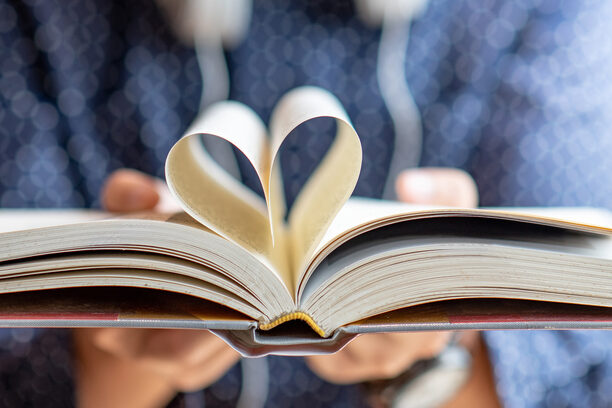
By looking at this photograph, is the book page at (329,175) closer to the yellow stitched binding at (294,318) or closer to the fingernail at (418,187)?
the yellow stitched binding at (294,318)

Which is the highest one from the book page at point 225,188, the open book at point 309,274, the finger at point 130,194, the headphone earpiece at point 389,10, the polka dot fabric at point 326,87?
the headphone earpiece at point 389,10

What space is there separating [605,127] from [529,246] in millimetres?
790

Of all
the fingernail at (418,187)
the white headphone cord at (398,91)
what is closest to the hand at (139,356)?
the fingernail at (418,187)

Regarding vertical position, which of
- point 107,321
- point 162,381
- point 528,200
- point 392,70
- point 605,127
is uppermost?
point 392,70

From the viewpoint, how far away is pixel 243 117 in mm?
564

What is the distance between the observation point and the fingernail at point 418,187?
2.23ft

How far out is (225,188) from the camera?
56 cm

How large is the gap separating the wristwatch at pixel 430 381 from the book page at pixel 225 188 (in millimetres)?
412


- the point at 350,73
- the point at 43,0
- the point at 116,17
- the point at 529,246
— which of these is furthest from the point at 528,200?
the point at 43,0

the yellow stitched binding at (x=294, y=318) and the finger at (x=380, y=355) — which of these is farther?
the finger at (x=380, y=355)

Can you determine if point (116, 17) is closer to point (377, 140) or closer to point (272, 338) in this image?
point (377, 140)

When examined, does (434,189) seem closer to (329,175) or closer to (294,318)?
(329,175)

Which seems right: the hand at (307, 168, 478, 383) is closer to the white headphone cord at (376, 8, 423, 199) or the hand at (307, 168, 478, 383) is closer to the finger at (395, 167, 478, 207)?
the finger at (395, 167, 478, 207)

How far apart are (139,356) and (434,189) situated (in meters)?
→ 0.49
